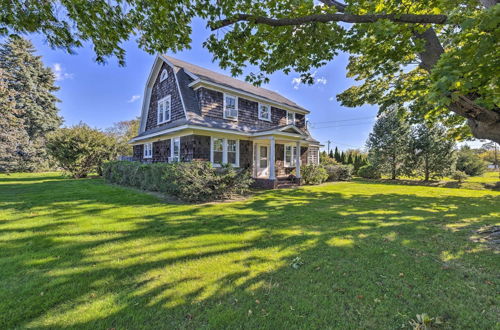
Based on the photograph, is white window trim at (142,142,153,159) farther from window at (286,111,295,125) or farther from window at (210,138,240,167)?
window at (286,111,295,125)

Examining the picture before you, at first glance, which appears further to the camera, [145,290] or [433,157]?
[433,157]

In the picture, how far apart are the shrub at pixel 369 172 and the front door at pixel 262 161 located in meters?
11.6

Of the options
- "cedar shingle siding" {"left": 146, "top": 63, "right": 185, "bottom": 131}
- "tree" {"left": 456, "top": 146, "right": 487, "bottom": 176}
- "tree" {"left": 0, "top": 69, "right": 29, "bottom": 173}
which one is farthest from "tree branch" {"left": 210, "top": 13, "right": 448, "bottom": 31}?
"tree" {"left": 456, "top": 146, "right": 487, "bottom": 176}

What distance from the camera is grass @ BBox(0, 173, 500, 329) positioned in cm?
216

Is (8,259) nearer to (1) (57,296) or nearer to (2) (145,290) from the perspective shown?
(1) (57,296)

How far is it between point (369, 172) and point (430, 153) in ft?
15.6

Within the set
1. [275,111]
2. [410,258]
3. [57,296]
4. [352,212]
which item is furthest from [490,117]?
[275,111]

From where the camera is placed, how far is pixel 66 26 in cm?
439

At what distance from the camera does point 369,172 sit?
19844 mm

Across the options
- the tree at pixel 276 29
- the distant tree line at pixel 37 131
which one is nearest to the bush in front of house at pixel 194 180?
the tree at pixel 276 29

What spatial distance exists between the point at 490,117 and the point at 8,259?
339 inches

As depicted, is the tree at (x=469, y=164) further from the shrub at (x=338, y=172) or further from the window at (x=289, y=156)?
the window at (x=289, y=156)

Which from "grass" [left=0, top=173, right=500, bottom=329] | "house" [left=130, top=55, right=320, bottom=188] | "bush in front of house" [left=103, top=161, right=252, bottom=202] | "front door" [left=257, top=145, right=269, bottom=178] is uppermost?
"house" [left=130, top=55, right=320, bottom=188]

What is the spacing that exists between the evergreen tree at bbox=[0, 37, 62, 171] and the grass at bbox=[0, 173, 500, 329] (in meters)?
28.9
